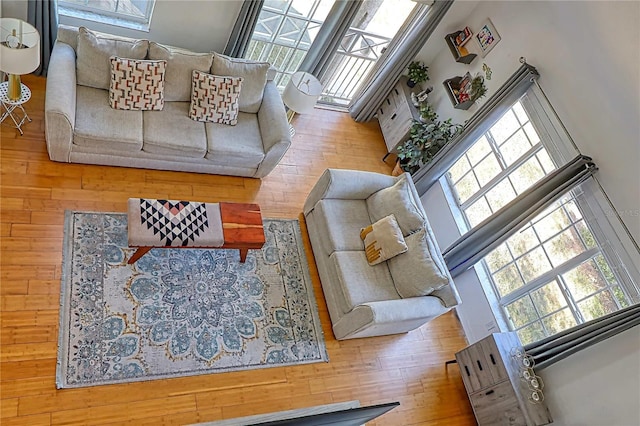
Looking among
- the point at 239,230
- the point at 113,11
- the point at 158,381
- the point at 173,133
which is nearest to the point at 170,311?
the point at 158,381

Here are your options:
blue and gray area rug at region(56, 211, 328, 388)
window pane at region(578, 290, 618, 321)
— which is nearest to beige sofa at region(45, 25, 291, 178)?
blue and gray area rug at region(56, 211, 328, 388)

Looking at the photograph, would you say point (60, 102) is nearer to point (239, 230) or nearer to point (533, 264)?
point (239, 230)

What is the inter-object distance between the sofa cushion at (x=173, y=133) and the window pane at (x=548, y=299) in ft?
11.1

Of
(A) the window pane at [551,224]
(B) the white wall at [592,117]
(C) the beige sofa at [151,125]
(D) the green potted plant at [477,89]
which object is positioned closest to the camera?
(B) the white wall at [592,117]

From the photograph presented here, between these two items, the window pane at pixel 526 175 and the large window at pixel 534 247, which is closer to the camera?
the large window at pixel 534 247

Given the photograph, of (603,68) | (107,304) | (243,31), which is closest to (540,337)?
(603,68)

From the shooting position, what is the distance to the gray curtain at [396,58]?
530cm

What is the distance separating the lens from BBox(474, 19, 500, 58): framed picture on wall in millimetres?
4988

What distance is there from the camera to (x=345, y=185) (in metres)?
4.42

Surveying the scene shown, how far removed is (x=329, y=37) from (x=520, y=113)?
2.18 m

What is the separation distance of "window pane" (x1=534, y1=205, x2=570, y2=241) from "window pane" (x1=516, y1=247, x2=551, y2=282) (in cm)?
15

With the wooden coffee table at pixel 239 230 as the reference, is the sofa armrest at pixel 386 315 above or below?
below

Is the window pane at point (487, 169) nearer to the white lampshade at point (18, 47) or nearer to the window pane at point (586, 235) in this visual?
the window pane at point (586, 235)

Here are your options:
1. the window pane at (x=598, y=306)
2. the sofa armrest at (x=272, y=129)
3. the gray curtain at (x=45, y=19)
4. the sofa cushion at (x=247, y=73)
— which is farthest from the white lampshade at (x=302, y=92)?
the window pane at (x=598, y=306)
